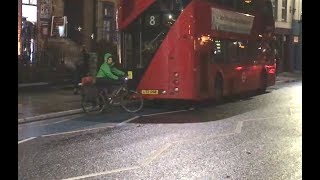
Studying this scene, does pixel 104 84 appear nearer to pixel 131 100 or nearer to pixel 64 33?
pixel 131 100

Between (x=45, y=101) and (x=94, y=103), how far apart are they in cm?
260

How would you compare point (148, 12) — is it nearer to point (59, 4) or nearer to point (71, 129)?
point (71, 129)

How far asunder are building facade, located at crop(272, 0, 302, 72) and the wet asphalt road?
1111 inches

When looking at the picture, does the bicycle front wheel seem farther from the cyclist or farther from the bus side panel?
the bus side panel

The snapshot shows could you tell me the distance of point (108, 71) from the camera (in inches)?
584

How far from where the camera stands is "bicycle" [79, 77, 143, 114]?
1504 cm

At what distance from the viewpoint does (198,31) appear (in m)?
15.6

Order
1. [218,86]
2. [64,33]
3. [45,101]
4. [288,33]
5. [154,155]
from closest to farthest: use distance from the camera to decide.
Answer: [154,155]
[45,101]
[218,86]
[64,33]
[288,33]

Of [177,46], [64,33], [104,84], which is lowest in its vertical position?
[104,84]

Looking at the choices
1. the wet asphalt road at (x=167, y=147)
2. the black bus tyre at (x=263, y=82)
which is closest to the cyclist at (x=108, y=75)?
the wet asphalt road at (x=167, y=147)

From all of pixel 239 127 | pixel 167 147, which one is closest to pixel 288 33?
pixel 239 127

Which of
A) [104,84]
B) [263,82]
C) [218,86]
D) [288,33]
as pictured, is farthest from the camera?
[288,33]
